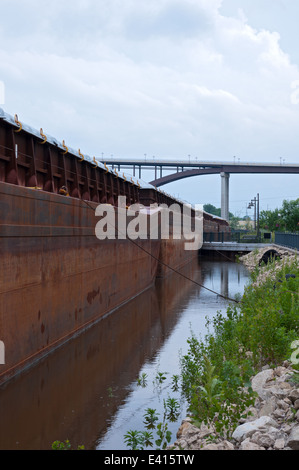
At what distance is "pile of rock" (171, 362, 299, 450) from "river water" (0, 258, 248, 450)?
5.23ft

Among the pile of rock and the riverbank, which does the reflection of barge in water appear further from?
the pile of rock

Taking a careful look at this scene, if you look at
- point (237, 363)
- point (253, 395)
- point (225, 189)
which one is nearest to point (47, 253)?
point (237, 363)

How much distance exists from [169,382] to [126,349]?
3508 mm

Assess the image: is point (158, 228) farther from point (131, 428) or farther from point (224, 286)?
point (131, 428)

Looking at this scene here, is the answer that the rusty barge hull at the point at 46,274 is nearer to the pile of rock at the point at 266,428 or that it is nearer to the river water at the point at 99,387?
the river water at the point at 99,387

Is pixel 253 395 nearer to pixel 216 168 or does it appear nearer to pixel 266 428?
pixel 266 428

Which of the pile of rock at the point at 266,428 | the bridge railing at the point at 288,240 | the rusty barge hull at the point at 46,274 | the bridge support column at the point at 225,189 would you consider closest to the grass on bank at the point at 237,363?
the pile of rock at the point at 266,428

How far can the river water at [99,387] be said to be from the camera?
862 centimetres

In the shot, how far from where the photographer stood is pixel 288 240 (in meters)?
42.2

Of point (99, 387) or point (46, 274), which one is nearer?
point (99, 387)

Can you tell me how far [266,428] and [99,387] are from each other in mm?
5700

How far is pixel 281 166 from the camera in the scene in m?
103

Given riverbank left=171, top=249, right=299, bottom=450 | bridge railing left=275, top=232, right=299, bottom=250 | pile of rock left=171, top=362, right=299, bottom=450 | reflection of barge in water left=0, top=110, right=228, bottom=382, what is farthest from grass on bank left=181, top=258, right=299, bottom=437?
bridge railing left=275, top=232, right=299, bottom=250

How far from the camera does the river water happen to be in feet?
28.3
